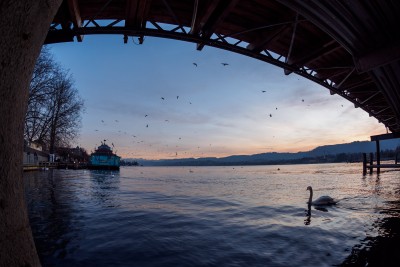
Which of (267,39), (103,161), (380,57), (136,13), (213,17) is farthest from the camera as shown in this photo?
(103,161)

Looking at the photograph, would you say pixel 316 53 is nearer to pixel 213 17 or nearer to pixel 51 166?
pixel 213 17

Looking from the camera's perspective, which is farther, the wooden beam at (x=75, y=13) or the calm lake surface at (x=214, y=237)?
the wooden beam at (x=75, y=13)

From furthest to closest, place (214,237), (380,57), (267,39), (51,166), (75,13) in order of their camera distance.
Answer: (51,166), (267,39), (214,237), (75,13), (380,57)

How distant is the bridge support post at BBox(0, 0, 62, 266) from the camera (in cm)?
154

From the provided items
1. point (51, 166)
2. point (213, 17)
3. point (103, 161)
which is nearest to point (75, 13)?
point (213, 17)

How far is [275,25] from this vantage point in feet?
26.5

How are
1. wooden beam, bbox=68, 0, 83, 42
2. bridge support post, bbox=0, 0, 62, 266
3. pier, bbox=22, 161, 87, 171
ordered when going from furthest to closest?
pier, bbox=22, 161, 87, 171 → wooden beam, bbox=68, 0, 83, 42 → bridge support post, bbox=0, 0, 62, 266

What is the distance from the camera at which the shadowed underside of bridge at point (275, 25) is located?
20.0 ft

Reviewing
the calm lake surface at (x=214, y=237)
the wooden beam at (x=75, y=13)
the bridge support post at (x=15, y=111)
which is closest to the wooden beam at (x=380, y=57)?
the calm lake surface at (x=214, y=237)

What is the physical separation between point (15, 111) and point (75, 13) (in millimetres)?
6806

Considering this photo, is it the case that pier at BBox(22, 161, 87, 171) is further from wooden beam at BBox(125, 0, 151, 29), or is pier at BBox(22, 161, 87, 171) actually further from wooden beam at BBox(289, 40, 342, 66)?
wooden beam at BBox(289, 40, 342, 66)

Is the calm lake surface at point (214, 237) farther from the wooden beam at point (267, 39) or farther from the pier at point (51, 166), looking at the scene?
the pier at point (51, 166)

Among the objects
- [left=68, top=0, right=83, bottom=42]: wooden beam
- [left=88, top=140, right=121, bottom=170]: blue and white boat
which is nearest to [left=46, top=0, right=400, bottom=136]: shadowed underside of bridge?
[left=68, top=0, right=83, bottom=42]: wooden beam

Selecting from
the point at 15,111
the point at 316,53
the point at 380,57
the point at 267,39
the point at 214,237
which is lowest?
the point at 214,237
